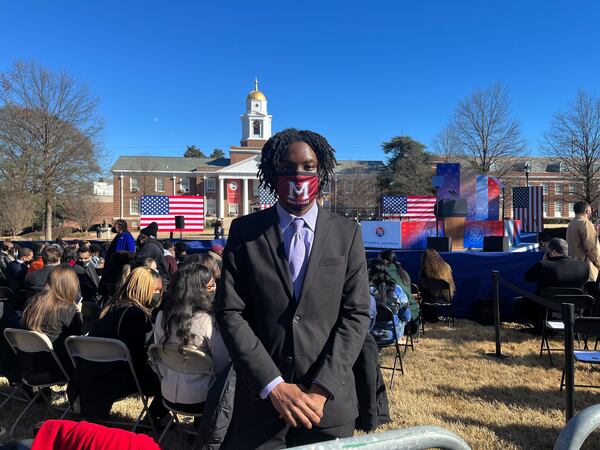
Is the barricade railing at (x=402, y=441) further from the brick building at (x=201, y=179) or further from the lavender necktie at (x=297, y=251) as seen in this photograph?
Answer: the brick building at (x=201, y=179)

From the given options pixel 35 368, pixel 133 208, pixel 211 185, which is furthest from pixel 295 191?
pixel 211 185

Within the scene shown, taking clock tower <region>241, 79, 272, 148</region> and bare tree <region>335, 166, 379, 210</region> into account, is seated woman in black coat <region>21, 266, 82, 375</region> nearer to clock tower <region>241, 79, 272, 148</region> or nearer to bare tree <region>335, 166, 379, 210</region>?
bare tree <region>335, 166, 379, 210</region>

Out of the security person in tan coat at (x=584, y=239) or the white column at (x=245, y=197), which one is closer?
the security person in tan coat at (x=584, y=239)

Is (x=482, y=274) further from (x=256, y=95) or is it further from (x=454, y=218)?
(x=256, y=95)

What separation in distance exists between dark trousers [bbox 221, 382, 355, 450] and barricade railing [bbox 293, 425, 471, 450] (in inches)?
30.0

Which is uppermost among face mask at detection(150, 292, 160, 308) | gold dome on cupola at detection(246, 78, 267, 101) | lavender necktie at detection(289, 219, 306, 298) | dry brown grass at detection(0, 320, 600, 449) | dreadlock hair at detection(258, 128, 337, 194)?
gold dome on cupola at detection(246, 78, 267, 101)

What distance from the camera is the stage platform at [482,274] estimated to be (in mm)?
8141

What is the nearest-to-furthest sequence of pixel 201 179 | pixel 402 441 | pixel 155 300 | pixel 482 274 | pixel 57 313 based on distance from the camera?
pixel 402 441, pixel 57 313, pixel 155 300, pixel 482 274, pixel 201 179

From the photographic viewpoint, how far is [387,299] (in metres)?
5.32

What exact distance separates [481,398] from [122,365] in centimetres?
352

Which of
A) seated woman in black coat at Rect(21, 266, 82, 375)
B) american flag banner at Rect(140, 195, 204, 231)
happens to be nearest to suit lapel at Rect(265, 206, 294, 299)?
seated woman in black coat at Rect(21, 266, 82, 375)

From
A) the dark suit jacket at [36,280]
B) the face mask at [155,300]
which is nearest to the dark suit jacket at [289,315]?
the face mask at [155,300]

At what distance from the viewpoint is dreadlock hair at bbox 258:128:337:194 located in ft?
6.81

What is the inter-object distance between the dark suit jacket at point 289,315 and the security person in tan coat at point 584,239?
628cm
